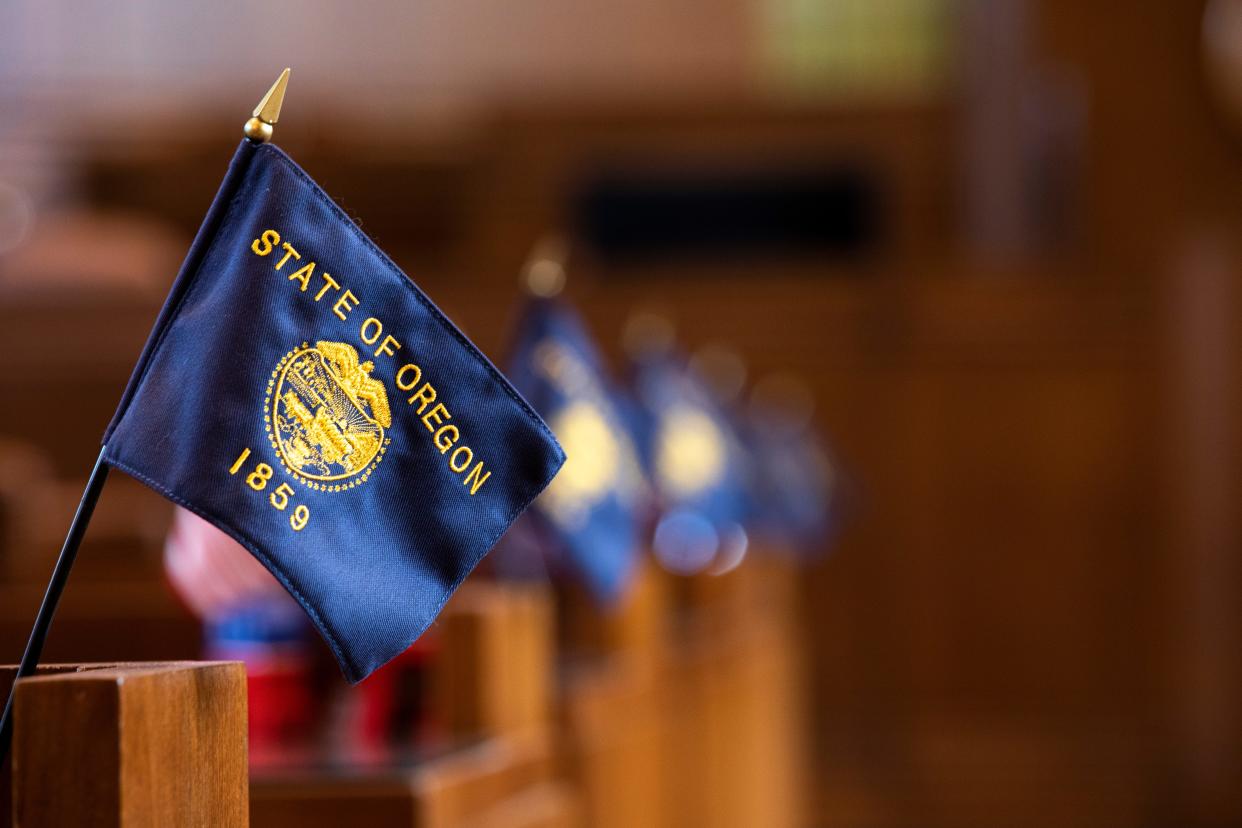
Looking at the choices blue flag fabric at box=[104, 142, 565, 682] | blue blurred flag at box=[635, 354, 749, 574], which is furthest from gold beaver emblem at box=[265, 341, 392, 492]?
blue blurred flag at box=[635, 354, 749, 574]

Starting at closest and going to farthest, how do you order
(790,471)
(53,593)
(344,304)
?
(53,593)
(344,304)
(790,471)

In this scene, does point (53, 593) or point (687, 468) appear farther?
point (687, 468)

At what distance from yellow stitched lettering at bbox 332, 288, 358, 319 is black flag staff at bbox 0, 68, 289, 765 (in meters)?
0.11

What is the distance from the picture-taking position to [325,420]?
1136 millimetres

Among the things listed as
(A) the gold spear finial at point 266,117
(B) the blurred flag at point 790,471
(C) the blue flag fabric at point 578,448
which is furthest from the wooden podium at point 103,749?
(B) the blurred flag at point 790,471

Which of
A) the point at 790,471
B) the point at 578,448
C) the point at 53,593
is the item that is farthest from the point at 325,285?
the point at 790,471

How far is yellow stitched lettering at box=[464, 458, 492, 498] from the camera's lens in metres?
→ 1.19

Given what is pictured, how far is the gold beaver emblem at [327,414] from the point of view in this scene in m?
1.12

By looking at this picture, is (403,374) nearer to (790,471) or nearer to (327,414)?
(327,414)

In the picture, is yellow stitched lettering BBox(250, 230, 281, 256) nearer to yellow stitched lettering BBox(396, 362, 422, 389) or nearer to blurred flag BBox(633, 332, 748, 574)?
yellow stitched lettering BBox(396, 362, 422, 389)

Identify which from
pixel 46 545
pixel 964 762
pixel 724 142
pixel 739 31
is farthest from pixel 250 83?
pixel 46 545

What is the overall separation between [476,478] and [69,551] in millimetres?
267

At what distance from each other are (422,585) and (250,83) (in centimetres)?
833

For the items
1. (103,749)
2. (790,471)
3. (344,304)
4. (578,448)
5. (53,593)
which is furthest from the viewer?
(790,471)
